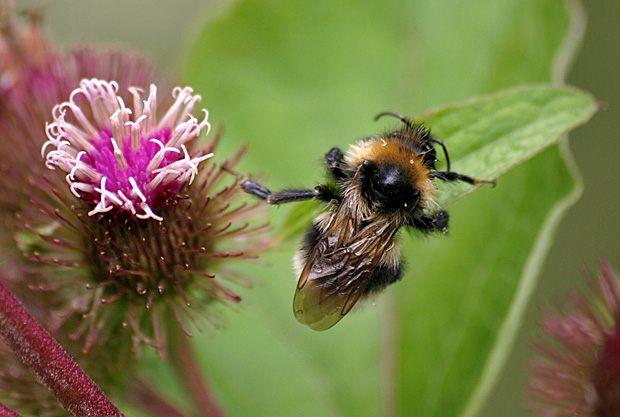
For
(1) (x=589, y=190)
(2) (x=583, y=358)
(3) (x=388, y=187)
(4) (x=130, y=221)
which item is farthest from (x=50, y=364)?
(1) (x=589, y=190)

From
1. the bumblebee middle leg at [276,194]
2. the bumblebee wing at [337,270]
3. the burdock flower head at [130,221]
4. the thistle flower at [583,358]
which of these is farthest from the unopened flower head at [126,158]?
the thistle flower at [583,358]

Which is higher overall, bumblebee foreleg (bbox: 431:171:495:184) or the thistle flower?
bumblebee foreleg (bbox: 431:171:495:184)

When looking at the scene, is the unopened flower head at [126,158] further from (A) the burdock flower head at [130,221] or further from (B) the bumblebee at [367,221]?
(B) the bumblebee at [367,221]

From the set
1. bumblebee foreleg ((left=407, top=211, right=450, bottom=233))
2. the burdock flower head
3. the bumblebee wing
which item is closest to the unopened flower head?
the burdock flower head

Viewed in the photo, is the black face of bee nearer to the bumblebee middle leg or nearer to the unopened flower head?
the bumblebee middle leg

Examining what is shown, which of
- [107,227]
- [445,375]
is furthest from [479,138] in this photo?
[107,227]
